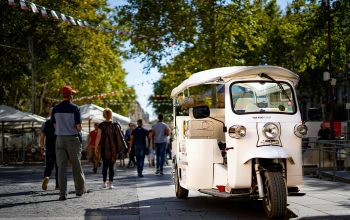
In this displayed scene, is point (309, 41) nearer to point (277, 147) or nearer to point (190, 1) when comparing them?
point (190, 1)

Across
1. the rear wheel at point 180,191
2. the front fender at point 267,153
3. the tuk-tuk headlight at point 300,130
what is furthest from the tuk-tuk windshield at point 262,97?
the rear wheel at point 180,191

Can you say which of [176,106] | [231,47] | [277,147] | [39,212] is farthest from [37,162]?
[277,147]

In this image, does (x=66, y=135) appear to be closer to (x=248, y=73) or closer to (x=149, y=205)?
(x=149, y=205)

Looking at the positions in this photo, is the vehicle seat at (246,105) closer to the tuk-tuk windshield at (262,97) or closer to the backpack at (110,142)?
the tuk-tuk windshield at (262,97)

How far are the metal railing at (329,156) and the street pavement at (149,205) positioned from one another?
3.69m

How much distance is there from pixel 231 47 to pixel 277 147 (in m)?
29.5

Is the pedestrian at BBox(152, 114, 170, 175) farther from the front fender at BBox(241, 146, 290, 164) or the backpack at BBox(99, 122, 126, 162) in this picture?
the front fender at BBox(241, 146, 290, 164)

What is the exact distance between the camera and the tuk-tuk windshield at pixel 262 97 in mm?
9273

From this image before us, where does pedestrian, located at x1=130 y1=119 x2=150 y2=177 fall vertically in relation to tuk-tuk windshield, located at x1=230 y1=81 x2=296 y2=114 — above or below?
below

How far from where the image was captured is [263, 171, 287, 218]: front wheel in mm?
8148

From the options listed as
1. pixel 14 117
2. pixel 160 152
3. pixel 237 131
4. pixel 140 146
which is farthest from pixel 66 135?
pixel 14 117

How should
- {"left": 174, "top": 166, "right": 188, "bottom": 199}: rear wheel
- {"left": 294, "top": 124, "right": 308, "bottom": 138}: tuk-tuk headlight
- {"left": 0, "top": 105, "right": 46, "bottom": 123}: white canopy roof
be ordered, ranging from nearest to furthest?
{"left": 294, "top": 124, "right": 308, "bottom": 138}: tuk-tuk headlight < {"left": 174, "top": 166, "right": 188, "bottom": 199}: rear wheel < {"left": 0, "top": 105, "right": 46, "bottom": 123}: white canopy roof

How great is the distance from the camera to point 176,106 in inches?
493

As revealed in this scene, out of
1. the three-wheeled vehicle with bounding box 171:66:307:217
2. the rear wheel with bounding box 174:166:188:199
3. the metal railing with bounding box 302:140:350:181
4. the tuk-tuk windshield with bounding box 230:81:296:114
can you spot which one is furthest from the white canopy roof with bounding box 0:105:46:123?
the tuk-tuk windshield with bounding box 230:81:296:114
